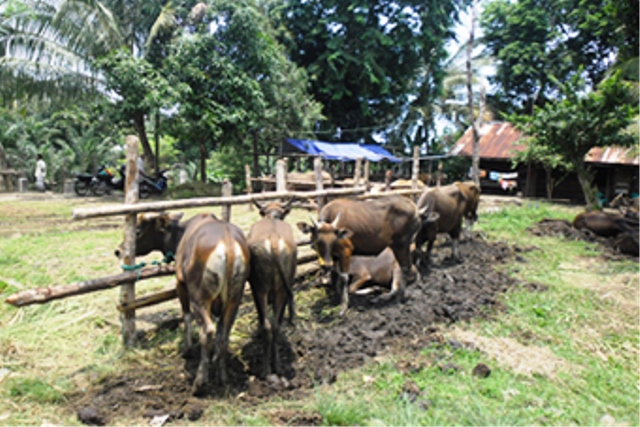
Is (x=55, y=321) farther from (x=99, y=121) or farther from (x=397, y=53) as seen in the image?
(x=397, y=53)

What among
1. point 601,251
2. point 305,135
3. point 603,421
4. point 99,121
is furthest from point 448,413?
point 99,121

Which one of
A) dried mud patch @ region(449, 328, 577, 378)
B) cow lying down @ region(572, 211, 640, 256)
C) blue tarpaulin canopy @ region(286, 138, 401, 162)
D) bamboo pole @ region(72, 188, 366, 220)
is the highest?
blue tarpaulin canopy @ region(286, 138, 401, 162)

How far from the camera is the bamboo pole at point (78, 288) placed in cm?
444

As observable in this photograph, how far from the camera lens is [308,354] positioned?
533 cm

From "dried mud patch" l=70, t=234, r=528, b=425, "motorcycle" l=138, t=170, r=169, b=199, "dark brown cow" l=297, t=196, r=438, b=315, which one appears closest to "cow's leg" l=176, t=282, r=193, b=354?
"dried mud patch" l=70, t=234, r=528, b=425

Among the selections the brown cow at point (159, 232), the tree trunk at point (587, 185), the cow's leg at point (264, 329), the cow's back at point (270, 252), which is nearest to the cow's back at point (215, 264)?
the cow's back at point (270, 252)

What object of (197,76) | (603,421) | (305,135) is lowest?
(603,421)

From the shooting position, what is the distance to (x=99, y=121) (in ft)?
76.4

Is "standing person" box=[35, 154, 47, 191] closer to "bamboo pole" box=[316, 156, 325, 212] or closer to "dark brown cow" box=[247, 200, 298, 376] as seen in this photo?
"bamboo pole" box=[316, 156, 325, 212]

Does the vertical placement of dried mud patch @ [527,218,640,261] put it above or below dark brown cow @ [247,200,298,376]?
below

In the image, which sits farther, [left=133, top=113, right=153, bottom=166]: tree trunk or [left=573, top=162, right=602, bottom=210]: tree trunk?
[left=133, top=113, right=153, bottom=166]: tree trunk

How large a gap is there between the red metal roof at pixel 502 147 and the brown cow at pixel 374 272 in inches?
713

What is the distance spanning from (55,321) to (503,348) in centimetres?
554

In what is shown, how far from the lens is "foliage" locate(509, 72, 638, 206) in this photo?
49.0ft
